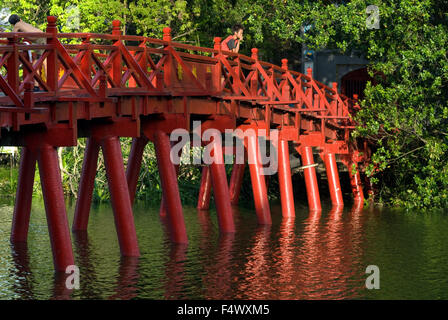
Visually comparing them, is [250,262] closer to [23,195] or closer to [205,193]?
[23,195]

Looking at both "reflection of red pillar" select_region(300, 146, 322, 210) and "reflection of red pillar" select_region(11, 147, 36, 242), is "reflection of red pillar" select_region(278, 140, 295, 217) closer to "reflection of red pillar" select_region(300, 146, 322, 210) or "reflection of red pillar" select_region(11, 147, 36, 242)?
"reflection of red pillar" select_region(300, 146, 322, 210)

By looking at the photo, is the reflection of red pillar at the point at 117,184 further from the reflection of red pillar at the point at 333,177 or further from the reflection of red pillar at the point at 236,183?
the reflection of red pillar at the point at 333,177

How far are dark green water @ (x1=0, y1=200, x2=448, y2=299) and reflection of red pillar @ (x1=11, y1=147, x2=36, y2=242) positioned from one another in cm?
51

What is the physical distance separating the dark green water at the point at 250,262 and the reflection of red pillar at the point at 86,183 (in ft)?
1.72

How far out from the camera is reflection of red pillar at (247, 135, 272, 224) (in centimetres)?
2902

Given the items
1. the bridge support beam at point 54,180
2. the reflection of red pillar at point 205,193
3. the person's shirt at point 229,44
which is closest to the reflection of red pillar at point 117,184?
the bridge support beam at point 54,180

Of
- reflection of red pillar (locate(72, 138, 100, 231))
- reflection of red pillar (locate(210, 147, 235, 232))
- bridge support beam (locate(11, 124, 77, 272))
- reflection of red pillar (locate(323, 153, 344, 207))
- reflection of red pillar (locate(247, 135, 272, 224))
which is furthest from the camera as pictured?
reflection of red pillar (locate(323, 153, 344, 207))

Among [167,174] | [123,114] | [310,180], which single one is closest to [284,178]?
[310,180]

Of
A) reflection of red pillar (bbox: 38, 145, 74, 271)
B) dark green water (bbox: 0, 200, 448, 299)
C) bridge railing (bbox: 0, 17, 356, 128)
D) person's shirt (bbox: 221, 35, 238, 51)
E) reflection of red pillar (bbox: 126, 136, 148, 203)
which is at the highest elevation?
person's shirt (bbox: 221, 35, 238, 51)

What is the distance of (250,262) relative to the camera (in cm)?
2181

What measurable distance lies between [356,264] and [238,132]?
8051mm

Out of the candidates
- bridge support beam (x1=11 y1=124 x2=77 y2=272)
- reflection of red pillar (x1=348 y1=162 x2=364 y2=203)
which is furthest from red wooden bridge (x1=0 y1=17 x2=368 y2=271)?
reflection of red pillar (x1=348 y1=162 x2=364 y2=203)
